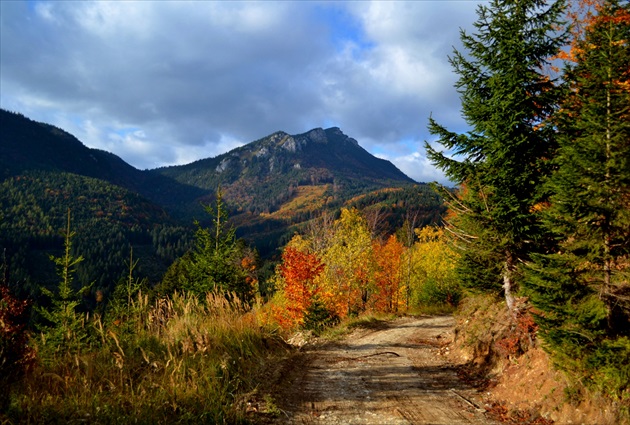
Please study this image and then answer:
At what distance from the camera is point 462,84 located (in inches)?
439

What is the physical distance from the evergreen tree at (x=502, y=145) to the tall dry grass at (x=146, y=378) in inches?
269

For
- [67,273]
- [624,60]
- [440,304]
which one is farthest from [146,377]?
[440,304]

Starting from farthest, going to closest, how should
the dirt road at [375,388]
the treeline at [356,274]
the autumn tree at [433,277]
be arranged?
1. the autumn tree at [433,277]
2. the treeline at [356,274]
3. the dirt road at [375,388]

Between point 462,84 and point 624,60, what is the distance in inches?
193

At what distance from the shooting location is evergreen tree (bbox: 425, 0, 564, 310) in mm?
9312

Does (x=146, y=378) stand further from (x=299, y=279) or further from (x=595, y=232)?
(x=299, y=279)

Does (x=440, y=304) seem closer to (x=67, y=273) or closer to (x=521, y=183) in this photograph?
(x=521, y=183)

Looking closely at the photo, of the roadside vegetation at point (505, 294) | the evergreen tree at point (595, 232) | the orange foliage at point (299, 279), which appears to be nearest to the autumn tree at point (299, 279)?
the orange foliage at point (299, 279)

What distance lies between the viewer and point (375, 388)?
25.7 ft

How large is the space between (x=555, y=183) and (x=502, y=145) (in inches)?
127

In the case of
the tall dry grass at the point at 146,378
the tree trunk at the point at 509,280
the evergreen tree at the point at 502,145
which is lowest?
the tall dry grass at the point at 146,378

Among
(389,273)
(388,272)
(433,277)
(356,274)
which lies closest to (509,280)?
(356,274)

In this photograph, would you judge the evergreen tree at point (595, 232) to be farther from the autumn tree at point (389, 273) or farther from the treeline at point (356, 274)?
the autumn tree at point (389, 273)

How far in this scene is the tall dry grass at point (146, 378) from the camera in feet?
15.7
